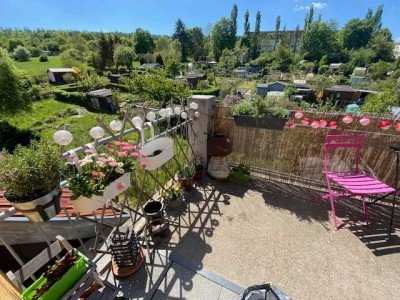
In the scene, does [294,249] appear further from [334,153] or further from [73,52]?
[73,52]

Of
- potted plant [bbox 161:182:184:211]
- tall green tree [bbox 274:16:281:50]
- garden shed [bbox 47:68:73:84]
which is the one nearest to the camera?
potted plant [bbox 161:182:184:211]

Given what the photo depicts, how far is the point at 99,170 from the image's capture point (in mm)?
1569

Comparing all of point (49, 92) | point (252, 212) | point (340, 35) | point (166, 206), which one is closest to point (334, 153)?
point (252, 212)

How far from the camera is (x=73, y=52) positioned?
37312 millimetres

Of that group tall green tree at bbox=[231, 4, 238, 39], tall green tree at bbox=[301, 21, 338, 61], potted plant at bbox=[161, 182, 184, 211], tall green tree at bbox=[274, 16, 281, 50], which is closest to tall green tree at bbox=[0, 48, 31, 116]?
potted plant at bbox=[161, 182, 184, 211]

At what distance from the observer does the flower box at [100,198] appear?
149cm

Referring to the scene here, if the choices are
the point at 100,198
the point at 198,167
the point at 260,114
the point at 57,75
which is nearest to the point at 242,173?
the point at 198,167

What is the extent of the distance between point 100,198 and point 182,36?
67412 mm

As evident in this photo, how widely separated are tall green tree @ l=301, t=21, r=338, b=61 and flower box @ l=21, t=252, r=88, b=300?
6995 centimetres

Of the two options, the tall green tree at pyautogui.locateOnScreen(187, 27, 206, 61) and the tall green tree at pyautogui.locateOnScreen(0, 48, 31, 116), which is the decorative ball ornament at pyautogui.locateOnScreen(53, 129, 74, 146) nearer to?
the tall green tree at pyautogui.locateOnScreen(0, 48, 31, 116)

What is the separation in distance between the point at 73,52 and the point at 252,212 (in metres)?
45.6

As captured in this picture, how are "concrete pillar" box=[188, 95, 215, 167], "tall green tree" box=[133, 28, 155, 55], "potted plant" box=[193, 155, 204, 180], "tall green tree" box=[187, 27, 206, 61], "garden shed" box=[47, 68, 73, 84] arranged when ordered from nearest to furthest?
1. "concrete pillar" box=[188, 95, 215, 167]
2. "potted plant" box=[193, 155, 204, 180]
3. "garden shed" box=[47, 68, 73, 84]
4. "tall green tree" box=[133, 28, 155, 55]
5. "tall green tree" box=[187, 27, 206, 61]

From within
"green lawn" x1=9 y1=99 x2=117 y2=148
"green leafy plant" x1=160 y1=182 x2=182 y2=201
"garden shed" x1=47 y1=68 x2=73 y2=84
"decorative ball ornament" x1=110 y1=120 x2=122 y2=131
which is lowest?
"green lawn" x1=9 y1=99 x2=117 y2=148

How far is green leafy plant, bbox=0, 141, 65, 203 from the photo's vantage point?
1194 millimetres
